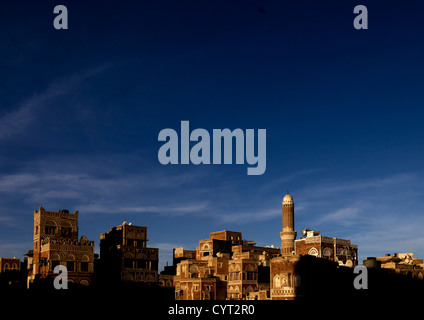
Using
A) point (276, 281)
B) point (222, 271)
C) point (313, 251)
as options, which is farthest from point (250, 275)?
point (276, 281)

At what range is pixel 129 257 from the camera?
107m

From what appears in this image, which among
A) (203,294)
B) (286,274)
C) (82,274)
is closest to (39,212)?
(82,274)

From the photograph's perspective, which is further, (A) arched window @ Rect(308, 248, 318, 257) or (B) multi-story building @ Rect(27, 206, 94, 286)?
(A) arched window @ Rect(308, 248, 318, 257)

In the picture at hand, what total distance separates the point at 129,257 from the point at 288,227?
3238cm

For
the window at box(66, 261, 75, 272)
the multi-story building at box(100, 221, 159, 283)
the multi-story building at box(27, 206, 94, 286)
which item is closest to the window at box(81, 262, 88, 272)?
the multi-story building at box(27, 206, 94, 286)

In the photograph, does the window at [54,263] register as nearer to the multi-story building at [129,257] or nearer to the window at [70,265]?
the window at [70,265]

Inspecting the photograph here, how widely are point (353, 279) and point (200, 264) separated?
130ft

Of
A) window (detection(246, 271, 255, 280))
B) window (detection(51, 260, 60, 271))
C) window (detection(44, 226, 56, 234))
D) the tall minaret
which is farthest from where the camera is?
the tall minaret

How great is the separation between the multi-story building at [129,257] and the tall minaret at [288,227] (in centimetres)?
2581

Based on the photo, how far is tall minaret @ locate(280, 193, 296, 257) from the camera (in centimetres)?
11450

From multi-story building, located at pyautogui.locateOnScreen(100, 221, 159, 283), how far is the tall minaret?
25805 millimetres

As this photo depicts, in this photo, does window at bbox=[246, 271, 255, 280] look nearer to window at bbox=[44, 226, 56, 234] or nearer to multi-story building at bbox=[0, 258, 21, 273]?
window at bbox=[44, 226, 56, 234]

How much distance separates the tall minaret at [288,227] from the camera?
4508 inches

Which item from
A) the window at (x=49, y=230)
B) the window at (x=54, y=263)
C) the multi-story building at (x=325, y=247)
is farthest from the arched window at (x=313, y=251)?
the window at (x=49, y=230)
